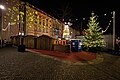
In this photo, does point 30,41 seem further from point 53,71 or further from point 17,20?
point 53,71

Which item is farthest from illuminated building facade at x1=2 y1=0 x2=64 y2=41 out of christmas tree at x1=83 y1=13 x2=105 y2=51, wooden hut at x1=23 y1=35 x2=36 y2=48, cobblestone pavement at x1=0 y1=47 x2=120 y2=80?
cobblestone pavement at x1=0 y1=47 x2=120 y2=80

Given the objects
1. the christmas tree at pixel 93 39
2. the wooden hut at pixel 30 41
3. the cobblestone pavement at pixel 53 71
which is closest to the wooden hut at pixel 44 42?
the wooden hut at pixel 30 41

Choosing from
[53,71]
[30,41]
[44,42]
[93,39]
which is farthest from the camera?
[93,39]

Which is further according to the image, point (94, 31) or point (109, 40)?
point (109, 40)

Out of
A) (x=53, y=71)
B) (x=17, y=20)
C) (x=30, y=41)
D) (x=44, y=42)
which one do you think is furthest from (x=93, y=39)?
(x=53, y=71)

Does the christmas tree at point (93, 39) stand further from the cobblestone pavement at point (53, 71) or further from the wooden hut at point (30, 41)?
the cobblestone pavement at point (53, 71)

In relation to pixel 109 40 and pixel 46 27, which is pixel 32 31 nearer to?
pixel 46 27

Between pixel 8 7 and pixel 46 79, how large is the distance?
974 inches

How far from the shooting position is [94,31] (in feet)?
72.7

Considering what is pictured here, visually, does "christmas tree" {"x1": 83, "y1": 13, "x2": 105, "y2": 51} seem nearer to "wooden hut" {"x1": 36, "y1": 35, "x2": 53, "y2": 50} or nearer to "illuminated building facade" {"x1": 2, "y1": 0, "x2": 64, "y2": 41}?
"wooden hut" {"x1": 36, "y1": 35, "x2": 53, "y2": 50}

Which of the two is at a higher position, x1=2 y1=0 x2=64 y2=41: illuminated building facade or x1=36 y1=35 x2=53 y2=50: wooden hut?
x1=2 y1=0 x2=64 y2=41: illuminated building facade

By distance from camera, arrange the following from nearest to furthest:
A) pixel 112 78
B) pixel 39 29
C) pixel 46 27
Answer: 1. pixel 112 78
2. pixel 39 29
3. pixel 46 27

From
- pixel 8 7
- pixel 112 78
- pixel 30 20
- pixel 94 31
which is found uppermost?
pixel 8 7

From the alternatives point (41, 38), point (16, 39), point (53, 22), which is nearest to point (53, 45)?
point (41, 38)
